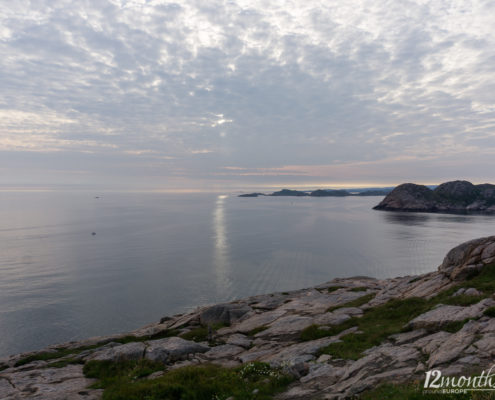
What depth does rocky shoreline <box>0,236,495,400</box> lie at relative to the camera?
41.8ft

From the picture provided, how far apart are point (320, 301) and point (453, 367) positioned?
2378 cm

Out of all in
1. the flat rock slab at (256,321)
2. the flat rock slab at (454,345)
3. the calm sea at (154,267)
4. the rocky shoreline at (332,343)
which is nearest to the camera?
the flat rock slab at (454,345)

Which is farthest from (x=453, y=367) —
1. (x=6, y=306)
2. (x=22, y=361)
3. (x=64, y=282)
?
(x=64, y=282)

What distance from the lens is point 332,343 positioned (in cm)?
1855

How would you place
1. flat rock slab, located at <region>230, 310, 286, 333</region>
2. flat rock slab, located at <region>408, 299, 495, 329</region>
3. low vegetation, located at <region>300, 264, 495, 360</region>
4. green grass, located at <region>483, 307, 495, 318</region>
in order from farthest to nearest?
1. flat rock slab, located at <region>230, 310, 286, 333</region>
2. low vegetation, located at <region>300, 264, 495, 360</region>
3. flat rock slab, located at <region>408, 299, 495, 329</region>
4. green grass, located at <region>483, 307, 495, 318</region>

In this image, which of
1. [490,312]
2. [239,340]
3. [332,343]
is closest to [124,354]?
[239,340]

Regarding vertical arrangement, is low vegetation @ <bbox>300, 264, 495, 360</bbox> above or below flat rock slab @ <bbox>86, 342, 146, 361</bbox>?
above

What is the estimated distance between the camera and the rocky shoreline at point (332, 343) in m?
12.7

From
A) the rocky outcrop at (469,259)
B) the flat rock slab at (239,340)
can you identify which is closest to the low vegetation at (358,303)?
the rocky outcrop at (469,259)

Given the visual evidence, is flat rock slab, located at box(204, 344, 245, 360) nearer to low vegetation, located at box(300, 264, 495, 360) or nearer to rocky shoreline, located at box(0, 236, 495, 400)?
rocky shoreline, located at box(0, 236, 495, 400)

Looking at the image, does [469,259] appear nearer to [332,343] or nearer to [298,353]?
[332,343]

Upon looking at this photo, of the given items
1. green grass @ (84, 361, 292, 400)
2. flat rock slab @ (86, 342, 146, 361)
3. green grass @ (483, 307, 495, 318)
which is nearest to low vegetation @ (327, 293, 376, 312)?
green grass @ (483, 307, 495, 318)

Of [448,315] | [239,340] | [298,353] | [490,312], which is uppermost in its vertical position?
[490,312]

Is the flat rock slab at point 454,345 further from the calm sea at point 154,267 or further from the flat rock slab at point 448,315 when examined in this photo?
the calm sea at point 154,267
